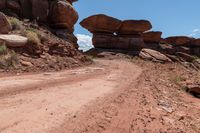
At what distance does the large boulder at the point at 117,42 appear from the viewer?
113 feet

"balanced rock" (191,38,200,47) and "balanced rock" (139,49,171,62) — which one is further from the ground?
"balanced rock" (191,38,200,47)

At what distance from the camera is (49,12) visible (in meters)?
24.4

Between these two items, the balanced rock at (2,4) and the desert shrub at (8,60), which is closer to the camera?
the desert shrub at (8,60)

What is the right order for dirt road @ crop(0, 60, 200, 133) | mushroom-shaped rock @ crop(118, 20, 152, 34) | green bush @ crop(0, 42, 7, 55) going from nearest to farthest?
1. dirt road @ crop(0, 60, 200, 133)
2. green bush @ crop(0, 42, 7, 55)
3. mushroom-shaped rock @ crop(118, 20, 152, 34)

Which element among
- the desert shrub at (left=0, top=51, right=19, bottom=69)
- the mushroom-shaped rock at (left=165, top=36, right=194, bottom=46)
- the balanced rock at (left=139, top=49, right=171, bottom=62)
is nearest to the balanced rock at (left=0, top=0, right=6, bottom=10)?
the desert shrub at (left=0, top=51, right=19, bottom=69)

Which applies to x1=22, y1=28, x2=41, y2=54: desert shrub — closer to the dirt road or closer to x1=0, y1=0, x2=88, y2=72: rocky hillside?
x1=0, y1=0, x2=88, y2=72: rocky hillside

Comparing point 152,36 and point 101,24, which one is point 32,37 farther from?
point 152,36

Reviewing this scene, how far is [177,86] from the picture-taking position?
13.9 m

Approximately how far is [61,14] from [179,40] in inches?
1183

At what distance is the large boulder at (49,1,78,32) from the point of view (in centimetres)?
2411

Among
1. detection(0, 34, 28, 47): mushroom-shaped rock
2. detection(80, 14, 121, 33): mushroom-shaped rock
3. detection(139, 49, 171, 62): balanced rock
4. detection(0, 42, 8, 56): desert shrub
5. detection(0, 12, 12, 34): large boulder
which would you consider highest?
detection(80, 14, 121, 33): mushroom-shaped rock

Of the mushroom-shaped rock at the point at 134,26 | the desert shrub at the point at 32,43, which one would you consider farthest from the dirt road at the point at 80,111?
the mushroom-shaped rock at the point at 134,26

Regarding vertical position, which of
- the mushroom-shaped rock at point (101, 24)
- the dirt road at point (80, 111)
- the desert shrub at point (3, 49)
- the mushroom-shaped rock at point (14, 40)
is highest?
the mushroom-shaped rock at point (101, 24)

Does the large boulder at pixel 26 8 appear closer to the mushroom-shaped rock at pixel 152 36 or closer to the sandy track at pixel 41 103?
the sandy track at pixel 41 103
